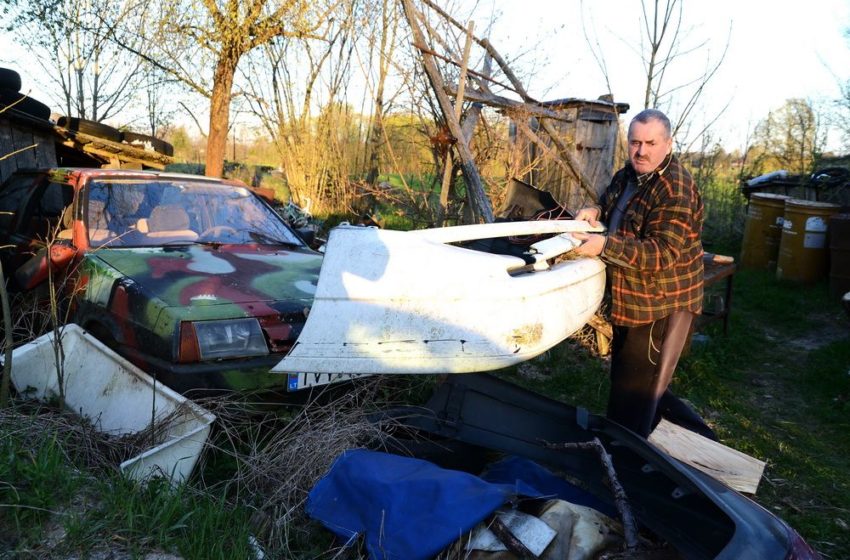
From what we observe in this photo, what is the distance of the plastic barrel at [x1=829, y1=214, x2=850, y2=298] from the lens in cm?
798

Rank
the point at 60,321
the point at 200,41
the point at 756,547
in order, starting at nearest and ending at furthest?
the point at 756,547 < the point at 60,321 < the point at 200,41

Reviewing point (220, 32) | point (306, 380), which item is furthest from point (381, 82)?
point (306, 380)

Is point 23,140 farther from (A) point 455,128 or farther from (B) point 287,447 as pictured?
(B) point 287,447

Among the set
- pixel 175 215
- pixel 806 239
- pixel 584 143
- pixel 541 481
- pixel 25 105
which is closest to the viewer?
pixel 541 481


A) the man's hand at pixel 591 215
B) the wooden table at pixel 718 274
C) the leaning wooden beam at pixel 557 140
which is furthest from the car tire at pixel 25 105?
the wooden table at pixel 718 274

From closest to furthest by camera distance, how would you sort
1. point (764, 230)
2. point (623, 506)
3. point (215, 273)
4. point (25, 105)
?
point (623, 506) < point (215, 273) < point (25, 105) < point (764, 230)

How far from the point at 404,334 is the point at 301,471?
745 millimetres

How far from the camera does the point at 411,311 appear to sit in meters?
2.65

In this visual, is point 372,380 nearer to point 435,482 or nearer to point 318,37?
point 435,482

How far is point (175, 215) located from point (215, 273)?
39.9 inches

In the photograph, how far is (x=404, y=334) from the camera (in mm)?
2648

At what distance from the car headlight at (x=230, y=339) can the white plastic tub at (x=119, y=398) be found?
0.92 feet

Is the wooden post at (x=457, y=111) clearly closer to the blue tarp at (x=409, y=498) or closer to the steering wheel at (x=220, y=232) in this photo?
the steering wheel at (x=220, y=232)

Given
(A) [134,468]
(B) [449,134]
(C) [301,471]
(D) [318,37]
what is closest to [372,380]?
(C) [301,471]
